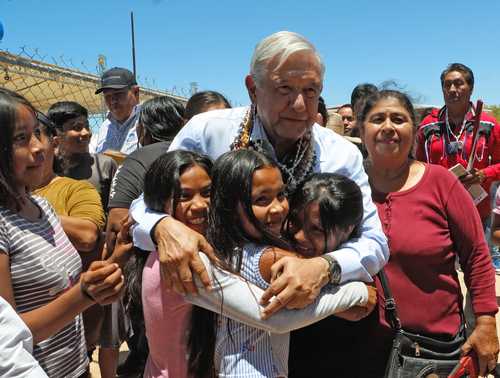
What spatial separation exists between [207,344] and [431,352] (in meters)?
0.94

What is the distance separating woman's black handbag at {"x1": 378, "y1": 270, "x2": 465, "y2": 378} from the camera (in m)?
1.86

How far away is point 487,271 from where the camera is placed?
2.17m

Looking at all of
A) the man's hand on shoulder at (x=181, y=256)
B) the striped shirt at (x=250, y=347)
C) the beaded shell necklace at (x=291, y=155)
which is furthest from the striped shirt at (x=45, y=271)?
the beaded shell necklace at (x=291, y=155)

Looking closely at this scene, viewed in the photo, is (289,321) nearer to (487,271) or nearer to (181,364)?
(181,364)

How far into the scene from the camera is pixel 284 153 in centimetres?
187

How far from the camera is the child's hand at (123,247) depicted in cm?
169

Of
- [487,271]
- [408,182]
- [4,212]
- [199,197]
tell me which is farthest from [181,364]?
[487,271]

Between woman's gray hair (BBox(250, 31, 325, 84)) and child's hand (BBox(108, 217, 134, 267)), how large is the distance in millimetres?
686

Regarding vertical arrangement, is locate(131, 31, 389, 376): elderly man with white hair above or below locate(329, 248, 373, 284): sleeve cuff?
above

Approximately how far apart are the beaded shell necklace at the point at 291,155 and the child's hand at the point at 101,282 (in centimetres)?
63

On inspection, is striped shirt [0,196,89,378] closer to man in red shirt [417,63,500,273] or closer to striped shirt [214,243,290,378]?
striped shirt [214,243,290,378]

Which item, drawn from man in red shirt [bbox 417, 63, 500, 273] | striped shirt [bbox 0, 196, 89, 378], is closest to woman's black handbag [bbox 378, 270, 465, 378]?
striped shirt [bbox 0, 196, 89, 378]

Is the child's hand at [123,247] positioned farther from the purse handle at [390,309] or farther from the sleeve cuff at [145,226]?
the purse handle at [390,309]

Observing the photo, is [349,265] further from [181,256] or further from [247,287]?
[181,256]
